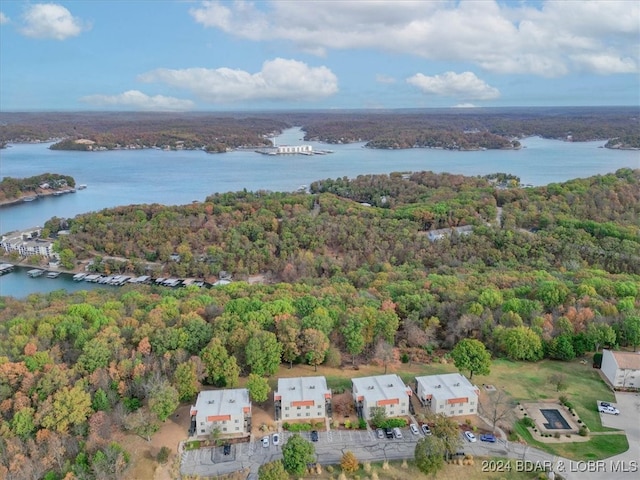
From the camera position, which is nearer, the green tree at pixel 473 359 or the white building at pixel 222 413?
the white building at pixel 222 413

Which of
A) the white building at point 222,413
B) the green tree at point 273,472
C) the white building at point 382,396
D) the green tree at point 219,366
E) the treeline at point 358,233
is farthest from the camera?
the treeline at point 358,233

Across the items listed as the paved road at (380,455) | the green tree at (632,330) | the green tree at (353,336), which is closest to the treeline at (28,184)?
the green tree at (353,336)

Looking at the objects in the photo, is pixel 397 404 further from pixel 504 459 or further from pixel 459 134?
pixel 459 134

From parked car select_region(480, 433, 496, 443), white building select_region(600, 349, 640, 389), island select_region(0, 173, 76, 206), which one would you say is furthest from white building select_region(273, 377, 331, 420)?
island select_region(0, 173, 76, 206)

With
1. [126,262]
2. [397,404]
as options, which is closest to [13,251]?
[126,262]

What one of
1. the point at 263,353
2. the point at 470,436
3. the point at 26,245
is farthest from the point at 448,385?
the point at 26,245

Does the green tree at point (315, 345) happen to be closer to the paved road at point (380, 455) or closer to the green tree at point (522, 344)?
the paved road at point (380, 455)

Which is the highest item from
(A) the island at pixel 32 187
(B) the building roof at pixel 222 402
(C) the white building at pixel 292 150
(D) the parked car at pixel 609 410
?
(C) the white building at pixel 292 150
